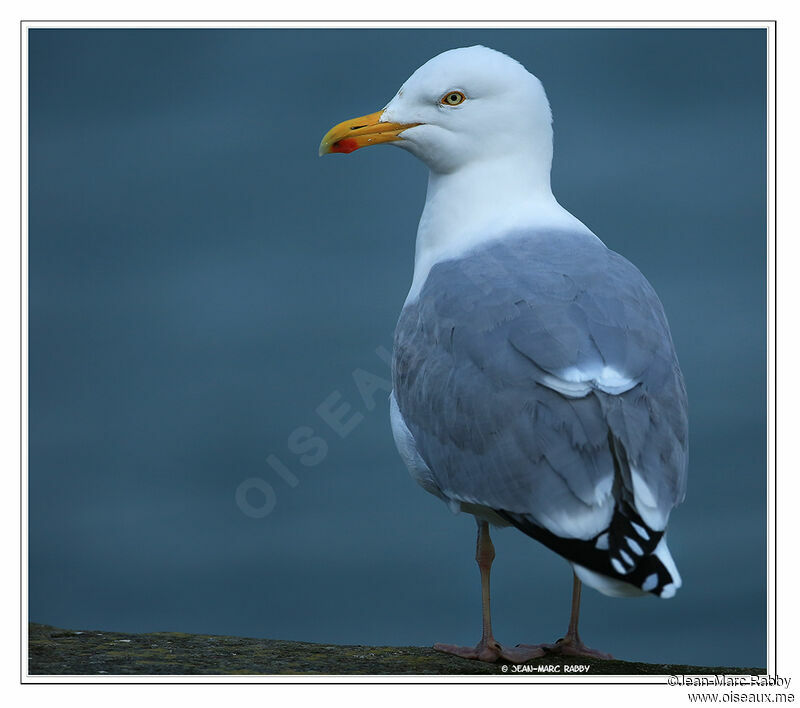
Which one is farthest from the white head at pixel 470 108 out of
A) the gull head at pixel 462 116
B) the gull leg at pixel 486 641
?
the gull leg at pixel 486 641

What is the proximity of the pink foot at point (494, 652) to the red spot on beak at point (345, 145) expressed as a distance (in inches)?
74.5

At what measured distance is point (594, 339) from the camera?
3766mm

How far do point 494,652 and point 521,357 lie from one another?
3.83 feet

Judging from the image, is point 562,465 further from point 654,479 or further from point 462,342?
point 462,342

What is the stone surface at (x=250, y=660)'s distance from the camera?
4133mm

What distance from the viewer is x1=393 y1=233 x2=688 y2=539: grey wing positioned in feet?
11.6

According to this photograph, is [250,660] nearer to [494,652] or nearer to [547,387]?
[494,652]

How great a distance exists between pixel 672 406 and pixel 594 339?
333mm

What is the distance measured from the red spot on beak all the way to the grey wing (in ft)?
2.20

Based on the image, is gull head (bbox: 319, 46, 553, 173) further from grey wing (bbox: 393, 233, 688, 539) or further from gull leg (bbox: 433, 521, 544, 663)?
gull leg (bbox: 433, 521, 544, 663)

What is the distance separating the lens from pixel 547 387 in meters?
3.66

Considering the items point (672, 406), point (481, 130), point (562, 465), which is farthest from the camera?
point (481, 130)
